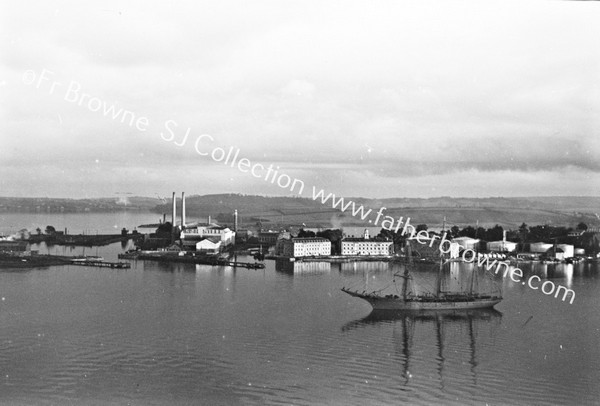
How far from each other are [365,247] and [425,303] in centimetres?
673

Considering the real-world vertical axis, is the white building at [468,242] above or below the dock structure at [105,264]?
above

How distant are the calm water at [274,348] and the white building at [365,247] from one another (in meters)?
5.60

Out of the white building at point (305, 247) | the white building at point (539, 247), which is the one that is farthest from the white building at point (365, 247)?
the white building at point (539, 247)

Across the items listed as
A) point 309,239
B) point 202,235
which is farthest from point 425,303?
point 202,235

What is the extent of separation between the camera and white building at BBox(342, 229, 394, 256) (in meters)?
14.1

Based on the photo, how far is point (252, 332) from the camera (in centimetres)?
580

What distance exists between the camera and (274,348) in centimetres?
529

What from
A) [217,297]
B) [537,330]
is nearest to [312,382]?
[537,330]

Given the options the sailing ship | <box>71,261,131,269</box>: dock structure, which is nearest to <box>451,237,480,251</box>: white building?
the sailing ship

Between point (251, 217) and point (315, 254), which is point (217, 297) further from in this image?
point (251, 217)

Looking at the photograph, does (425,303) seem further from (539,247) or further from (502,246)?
(539,247)

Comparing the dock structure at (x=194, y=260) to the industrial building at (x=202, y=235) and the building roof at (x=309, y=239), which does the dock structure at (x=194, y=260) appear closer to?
the industrial building at (x=202, y=235)

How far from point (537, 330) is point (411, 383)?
7.04ft

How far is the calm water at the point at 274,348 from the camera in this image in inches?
172
